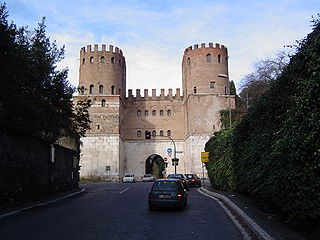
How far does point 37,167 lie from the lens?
19.1 metres

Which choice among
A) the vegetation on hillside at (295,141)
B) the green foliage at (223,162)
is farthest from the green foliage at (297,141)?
the green foliage at (223,162)

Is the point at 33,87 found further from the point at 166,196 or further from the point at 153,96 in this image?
the point at 153,96

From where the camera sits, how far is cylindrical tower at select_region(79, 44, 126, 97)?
60.0 meters

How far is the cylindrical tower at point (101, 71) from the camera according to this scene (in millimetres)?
60031

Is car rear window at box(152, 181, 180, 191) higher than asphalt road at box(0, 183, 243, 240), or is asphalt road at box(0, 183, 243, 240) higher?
car rear window at box(152, 181, 180, 191)

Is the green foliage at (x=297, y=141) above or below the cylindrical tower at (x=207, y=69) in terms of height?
below

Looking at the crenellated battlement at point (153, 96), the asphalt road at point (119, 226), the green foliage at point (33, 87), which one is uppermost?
the crenellated battlement at point (153, 96)

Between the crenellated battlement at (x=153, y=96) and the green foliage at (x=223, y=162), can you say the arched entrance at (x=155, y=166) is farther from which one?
the green foliage at (x=223, y=162)

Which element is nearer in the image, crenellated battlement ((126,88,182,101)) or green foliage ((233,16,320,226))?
green foliage ((233,16,320,226))

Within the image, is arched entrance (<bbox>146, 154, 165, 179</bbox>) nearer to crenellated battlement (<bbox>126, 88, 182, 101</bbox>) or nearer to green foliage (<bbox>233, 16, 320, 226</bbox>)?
crenellated battlement (<bbox>126, 88, 182, 101</bbox>)

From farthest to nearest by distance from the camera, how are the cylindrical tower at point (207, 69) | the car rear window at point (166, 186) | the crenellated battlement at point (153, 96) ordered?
1. the crenellated battlement at point (153, 96)
2. the cylindrical tower at point (207, 69)
3. the car rear window at point (166, 186)

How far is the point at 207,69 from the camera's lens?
58.6 m

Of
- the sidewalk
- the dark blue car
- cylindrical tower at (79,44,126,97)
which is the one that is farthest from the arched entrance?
the sidewalk

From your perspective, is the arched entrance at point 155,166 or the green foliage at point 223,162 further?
the arched entrance at point 155,166
